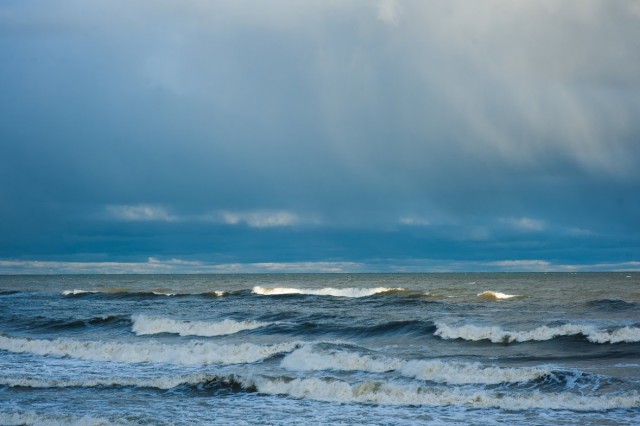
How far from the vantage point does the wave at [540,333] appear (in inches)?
1059

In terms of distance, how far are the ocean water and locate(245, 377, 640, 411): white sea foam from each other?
0.05 m

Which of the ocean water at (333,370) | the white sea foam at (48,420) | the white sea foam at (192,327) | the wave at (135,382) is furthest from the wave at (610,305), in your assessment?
the white sea foam at (48,420)

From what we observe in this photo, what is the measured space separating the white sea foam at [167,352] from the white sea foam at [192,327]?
6.10m

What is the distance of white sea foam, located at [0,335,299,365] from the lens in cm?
2636

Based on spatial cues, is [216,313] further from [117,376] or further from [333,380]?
[333,380]

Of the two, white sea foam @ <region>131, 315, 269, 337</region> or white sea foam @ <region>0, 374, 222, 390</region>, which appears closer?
white sea foam @ <region>0, 374, 222, 390</region>

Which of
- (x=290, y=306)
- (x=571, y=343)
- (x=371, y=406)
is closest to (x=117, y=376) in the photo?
(x=371, y=406)

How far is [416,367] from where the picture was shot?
71.1ft

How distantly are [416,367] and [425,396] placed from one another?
346 cm

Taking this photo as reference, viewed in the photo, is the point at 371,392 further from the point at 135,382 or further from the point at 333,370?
the point at 135,382

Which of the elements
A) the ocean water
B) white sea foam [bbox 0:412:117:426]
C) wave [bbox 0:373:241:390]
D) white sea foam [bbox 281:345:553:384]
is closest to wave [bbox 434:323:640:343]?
the ocean water

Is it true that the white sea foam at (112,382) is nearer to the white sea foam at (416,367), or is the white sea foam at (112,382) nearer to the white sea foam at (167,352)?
the white sea foam at (416,367)

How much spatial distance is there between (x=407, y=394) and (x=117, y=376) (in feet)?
34.1

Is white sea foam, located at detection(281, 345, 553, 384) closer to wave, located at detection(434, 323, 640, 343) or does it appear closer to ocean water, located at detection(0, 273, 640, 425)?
ocean water, located at detection(0, 273, 640, 425)
